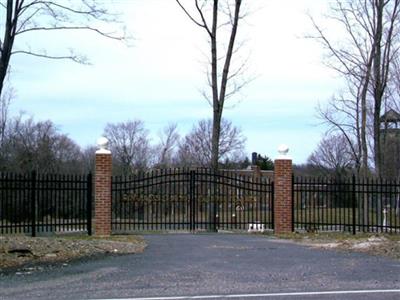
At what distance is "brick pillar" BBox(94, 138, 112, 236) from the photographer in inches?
719

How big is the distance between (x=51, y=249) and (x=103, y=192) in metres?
5.08

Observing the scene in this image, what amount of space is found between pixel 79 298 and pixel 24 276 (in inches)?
96.4

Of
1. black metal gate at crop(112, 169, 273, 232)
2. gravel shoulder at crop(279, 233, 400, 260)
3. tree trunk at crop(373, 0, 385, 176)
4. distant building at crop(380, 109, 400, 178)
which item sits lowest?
gravel shoulder at crop(279, 233, 400, 260)

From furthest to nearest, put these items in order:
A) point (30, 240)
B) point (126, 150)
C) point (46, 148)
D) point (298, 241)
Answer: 1. point (126, 150)
2. point (46, 148)
3. point (298, 241)
4. point (30, 240)

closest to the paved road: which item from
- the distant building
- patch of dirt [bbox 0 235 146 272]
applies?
patch of dirt [bbox 0 235 146 272]

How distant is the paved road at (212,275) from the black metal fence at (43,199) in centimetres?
498

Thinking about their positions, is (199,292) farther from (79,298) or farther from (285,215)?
(285,215)

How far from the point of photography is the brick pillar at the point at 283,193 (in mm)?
19234

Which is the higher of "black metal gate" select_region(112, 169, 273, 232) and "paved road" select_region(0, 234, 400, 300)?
"black metal gate" select_region(112, 169, 273, 232)

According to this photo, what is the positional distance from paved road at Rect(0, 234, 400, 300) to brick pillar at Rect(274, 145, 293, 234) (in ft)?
16.1

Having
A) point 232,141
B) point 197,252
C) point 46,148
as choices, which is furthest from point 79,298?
point 232,141

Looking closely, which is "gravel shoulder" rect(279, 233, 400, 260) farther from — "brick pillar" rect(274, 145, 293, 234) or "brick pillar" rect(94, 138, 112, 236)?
"brick pillar" rect(94, 138, 112, 236)

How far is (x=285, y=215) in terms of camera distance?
19375 millimetres

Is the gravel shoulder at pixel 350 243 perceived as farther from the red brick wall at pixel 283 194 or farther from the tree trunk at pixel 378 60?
the tree trunk at pixel 378 60
